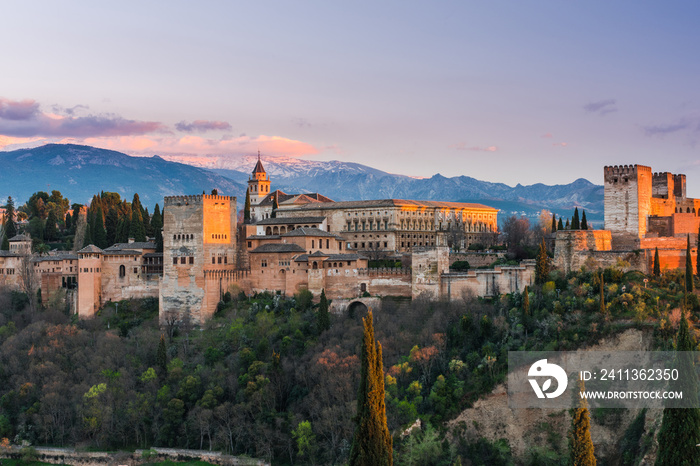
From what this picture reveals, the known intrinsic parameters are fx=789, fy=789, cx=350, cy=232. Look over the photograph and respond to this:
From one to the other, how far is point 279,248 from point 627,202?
20174mm

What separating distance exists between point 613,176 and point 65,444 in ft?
105

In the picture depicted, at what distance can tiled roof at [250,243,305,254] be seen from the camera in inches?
1876

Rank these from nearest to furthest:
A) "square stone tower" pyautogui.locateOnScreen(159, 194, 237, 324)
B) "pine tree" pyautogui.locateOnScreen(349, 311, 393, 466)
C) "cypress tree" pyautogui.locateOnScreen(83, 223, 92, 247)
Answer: "pine tree" pyautogui.locateOnScreen(349, 311, 393, 466)
"square stone tower" pyautogui.locateOnScreen(159, 194, 237, 324)
"cypress tree" pyautogui.locateOnScreen(83, 223, 92, 247)

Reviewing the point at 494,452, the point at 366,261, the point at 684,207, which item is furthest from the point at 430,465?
the point at 684,207

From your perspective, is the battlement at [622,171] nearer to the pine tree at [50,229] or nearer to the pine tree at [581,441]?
the pine tree at [581,441]

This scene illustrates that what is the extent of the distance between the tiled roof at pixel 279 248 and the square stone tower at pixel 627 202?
18.0m

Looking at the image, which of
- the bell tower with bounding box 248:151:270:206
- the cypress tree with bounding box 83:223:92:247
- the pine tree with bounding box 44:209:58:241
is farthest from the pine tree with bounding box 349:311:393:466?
the bell tower with bounding box 248:151:270:206

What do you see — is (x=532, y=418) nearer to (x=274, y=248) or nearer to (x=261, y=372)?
(x=261, y=372)

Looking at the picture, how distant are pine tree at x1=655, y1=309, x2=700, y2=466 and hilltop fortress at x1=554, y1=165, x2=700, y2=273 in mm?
17073

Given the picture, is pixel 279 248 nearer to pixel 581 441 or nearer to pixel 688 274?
pixel 688 274

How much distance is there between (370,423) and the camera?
25375mm

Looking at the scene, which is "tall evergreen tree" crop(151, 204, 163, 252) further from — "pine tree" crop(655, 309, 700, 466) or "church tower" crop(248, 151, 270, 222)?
"pine tree" crop(655, 309, 700, 466)

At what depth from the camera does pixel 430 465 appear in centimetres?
3195

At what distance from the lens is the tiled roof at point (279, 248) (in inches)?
1876
